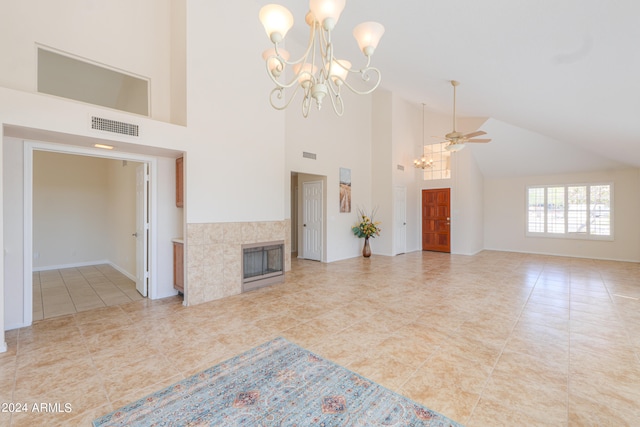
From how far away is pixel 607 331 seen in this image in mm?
3137

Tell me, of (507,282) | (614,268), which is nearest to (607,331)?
(507,282)

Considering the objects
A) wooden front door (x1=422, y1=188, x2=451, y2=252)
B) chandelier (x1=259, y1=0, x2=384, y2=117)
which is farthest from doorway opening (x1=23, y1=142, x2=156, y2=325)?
wooden front door (x1=422, y1=188, x2=451, y2=252)

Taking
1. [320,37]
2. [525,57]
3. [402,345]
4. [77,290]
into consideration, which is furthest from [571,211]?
[77,290]

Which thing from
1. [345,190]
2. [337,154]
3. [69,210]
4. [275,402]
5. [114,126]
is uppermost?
[337,154]

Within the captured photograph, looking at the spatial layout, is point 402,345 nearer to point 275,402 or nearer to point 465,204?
point 275,402

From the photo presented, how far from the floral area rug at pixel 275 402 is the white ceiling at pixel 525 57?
3369mm

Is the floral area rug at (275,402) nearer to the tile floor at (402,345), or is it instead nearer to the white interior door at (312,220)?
the tile floor at (402,345)

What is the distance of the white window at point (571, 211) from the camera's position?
7.82m

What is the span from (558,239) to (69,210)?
45.4ft

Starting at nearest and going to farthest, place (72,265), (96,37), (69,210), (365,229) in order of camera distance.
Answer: (96,37), (72,265), (69,210), (365,229)

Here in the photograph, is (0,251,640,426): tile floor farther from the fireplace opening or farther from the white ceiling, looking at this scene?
the white ceiling

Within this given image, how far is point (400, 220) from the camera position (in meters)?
8.77

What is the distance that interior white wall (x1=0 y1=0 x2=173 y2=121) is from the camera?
3.11 m

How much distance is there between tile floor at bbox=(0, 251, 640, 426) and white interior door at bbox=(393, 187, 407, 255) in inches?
138
